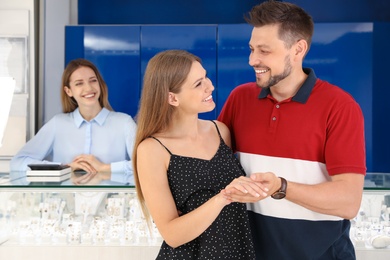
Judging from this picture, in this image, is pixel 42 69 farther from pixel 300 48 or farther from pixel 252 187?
pixel 252 187

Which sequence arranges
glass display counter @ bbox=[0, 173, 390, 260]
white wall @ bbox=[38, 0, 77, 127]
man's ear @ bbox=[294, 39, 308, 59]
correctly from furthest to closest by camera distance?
white wall @ bbox=[38, 0, 77, 127] → glass display counter @ bbox=[0, 173, 390, 260] → man's ear @ bbox=[294, 39, 308, 59]

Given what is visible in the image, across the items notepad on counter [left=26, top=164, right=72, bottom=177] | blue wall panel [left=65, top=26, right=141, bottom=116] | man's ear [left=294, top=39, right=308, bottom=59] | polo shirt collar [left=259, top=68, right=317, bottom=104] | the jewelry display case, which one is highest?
blue wall panel [left=65, top=26, right=141, bottom=116]

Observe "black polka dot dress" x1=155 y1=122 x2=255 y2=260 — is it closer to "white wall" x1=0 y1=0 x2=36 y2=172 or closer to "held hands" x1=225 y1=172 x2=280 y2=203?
"held hands" x1=225 y1=172 x2=280 y2=203

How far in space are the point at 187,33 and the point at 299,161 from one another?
3.90 m

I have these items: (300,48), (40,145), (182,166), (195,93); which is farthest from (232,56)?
(182,166)

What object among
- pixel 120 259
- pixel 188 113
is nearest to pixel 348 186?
pixel 188 113

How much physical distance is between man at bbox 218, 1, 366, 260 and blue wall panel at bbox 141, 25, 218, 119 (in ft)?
11.8

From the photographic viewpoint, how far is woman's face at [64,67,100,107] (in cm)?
378

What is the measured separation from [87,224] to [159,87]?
996 mm

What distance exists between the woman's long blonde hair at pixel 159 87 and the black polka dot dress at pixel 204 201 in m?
0.13

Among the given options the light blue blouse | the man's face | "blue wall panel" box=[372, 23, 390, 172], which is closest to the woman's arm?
the light blue blouse

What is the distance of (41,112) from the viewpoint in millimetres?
5938

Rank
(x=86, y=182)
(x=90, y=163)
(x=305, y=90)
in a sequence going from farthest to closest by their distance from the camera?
(x=90, y=163) < (x=86, y=182) < (x=305, y=90)

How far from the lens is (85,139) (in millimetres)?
3859
